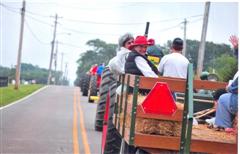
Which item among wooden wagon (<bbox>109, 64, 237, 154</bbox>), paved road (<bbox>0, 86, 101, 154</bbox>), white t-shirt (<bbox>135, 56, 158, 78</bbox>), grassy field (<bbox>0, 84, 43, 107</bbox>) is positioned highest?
white t-shirt (<bbox>135, 56, 158, 78</bbox>)

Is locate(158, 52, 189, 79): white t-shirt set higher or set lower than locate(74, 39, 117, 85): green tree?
lower

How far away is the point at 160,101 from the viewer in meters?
6.22

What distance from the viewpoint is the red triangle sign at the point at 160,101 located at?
6.19 meters

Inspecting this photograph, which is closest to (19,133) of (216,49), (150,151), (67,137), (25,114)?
(67,137)

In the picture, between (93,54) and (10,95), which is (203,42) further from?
(93,54)

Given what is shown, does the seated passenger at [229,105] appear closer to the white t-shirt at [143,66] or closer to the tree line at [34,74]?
the white t-shirt at [143,66]

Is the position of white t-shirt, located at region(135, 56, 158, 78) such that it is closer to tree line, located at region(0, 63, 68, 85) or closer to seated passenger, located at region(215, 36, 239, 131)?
seated passenger, located at region(215, 36, 239, 131)

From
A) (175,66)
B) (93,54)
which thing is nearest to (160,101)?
(175,66)

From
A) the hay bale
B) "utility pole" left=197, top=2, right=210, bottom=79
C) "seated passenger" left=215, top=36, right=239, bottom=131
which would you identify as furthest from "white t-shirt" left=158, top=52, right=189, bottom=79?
"utility pole" left=197, top=2, right=210, bottom=79

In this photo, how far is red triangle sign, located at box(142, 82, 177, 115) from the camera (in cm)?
619

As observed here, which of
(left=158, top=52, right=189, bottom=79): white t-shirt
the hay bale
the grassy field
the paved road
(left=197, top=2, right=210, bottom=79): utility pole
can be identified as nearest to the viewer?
the hay bale

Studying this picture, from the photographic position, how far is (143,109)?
6.21 metres

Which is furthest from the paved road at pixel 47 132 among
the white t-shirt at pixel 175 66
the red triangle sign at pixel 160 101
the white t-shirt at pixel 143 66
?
the red triangle sign at pixel 160 101

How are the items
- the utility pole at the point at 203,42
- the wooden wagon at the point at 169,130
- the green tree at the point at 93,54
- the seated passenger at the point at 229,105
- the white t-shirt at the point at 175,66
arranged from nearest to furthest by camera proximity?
1. the wooden wagon at the point at 169,130
2. the seated passenger at the point at 229,105
3. the white t-shirt at the point at 175,66
4. the utility pole at the point at 203,42
5. the green tree at the point at 93,54
